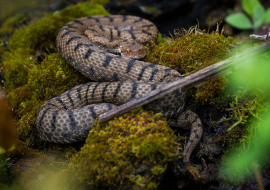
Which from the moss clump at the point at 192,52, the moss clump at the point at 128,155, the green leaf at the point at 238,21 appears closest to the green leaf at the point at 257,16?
the green leaf at the point at 238,21

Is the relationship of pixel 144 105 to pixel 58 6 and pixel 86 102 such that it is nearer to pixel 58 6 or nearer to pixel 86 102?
pixel 86 102

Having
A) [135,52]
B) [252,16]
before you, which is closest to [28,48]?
[135,52]

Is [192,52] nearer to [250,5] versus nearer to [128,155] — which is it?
[250,5]

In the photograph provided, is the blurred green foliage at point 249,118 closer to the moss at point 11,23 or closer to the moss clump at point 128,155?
the moss clump at point 128,155

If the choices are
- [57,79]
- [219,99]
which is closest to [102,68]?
[57,79]

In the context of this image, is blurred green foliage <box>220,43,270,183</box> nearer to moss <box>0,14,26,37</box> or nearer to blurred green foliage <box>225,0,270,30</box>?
blurred green foliage <box>225,0,270,30</box>
